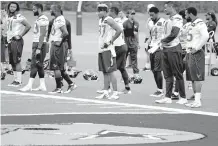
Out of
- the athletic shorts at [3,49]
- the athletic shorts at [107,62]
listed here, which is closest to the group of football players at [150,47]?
the athletic shorts at [107,62]

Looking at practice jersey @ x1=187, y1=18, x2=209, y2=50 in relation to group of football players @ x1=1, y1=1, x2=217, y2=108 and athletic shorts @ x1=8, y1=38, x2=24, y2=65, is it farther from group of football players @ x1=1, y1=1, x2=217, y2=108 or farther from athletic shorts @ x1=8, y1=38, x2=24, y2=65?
athletic shorts @ x1=8, y1=38, x2=24, y2=65

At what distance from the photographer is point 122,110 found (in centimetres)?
1419

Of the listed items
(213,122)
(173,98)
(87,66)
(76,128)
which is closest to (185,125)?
(213,122)

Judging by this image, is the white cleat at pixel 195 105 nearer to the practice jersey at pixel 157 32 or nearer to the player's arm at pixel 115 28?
the practice jersey at pixel 157 32

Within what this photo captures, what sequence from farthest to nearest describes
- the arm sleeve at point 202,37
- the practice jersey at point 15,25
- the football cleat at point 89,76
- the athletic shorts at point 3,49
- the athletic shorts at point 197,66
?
the athletic shorts at point 3,49 < the football cleat at point 89,76 < the practice jersey at point 15,25 < the athletic shorts at point 197,66 < the arm sleeve at point 202,37

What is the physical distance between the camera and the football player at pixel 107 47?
1593 cm

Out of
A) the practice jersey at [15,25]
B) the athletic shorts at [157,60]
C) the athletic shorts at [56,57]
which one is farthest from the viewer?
the practice jersey at [15,25]

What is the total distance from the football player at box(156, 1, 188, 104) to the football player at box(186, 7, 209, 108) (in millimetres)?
302

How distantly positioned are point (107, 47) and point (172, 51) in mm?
1560

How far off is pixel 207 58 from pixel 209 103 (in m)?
6.54

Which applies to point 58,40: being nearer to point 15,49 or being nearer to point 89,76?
point 15,49

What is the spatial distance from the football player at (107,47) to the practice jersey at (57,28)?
1.06m

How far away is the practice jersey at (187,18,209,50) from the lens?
47.8 feet

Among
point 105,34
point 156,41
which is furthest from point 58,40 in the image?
point 156,41
